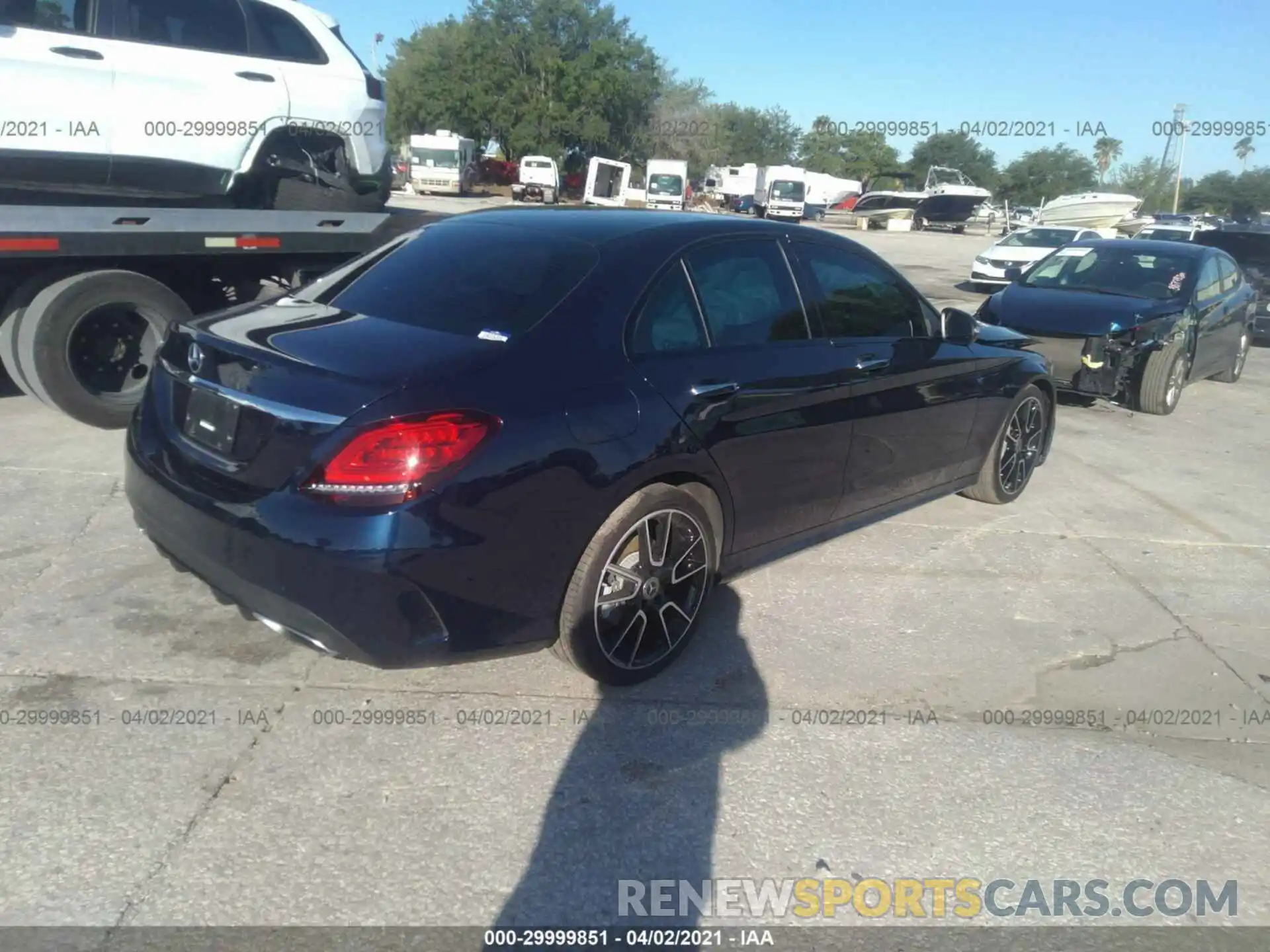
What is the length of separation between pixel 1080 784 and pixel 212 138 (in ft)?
18.7

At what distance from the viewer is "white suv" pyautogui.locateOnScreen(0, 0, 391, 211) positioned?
18.0 feet

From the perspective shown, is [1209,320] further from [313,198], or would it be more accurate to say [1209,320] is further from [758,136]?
[758,136]

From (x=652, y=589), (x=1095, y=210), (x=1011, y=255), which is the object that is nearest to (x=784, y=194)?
(x=1095, y=210)

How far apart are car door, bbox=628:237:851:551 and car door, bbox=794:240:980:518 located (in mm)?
146

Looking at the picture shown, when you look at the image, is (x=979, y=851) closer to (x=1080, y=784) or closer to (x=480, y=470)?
(x=1080, y=784)

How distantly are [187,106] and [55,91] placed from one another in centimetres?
69

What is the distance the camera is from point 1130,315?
8.80 metres

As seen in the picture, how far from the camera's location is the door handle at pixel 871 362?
4.47 m

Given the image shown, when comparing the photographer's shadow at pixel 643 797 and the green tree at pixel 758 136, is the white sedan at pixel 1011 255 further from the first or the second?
the green tree at pixel 758 136

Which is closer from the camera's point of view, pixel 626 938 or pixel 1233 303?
pixel 626 938

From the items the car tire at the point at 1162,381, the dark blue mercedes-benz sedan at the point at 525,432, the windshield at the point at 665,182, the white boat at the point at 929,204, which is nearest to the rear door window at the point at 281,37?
the dark blue mercedes-benz sedan at the point at 525,432

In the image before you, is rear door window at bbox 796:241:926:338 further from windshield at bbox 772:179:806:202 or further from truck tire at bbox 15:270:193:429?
windshield at bbox 772:179:806:202

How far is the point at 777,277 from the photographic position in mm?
4230

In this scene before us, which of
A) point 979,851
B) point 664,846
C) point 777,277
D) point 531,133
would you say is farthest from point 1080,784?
point 531,133
